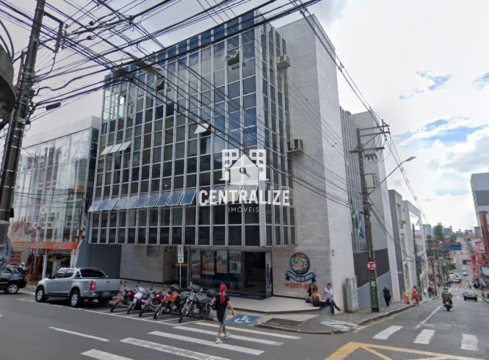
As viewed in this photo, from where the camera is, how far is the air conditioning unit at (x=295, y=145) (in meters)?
17.7

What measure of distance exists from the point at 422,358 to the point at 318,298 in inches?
303

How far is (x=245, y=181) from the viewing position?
1531cm

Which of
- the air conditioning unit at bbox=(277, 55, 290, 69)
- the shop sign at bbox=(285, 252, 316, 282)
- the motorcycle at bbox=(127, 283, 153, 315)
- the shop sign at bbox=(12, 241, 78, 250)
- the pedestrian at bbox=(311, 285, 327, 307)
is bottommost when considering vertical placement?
the pedestrian at bbox=(311, 285, 327, 307)

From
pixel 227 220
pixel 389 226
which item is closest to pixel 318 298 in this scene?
pixel 227 220

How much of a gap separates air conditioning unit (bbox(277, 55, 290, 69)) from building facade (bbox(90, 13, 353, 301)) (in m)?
0.07

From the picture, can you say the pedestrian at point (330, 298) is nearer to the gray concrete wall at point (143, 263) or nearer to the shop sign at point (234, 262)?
the shop sign at point (234, 262)

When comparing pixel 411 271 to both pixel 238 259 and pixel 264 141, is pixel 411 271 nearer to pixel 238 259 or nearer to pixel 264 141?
pixel 238 259

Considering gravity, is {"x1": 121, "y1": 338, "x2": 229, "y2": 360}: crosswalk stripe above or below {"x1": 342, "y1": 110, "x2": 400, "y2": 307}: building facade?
below

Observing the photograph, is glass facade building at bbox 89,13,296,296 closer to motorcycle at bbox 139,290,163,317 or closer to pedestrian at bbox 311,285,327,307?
pedestrian at bbox 311,285,327,307

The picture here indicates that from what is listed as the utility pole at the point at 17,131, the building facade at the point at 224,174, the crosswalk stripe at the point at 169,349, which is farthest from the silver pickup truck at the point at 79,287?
the utility pole at the point at 17,131

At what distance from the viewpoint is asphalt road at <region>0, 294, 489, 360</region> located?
711 cm

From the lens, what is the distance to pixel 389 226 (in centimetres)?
3216

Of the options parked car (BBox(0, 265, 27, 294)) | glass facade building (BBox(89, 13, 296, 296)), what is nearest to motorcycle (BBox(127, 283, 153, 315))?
glass facade building (BBox(89, 13, 296, 296))

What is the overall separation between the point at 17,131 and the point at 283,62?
51.0 feet
